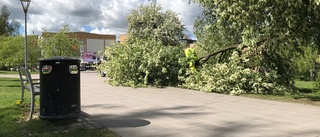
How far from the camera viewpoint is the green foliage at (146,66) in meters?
13.9

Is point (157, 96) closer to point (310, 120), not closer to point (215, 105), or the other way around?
point (215, 105)

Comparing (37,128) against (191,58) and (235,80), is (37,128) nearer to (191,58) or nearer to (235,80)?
(235,80)

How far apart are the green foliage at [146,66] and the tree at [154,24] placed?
84.1ft

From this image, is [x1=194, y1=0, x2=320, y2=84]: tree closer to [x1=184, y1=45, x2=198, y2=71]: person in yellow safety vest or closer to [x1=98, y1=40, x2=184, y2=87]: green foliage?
[x1=184, y1=45, x2=198, y2=71]: person in yellow safety vest

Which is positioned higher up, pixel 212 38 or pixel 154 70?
pixel 212 38

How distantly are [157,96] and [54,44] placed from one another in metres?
20.7

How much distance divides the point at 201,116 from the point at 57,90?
2904mm

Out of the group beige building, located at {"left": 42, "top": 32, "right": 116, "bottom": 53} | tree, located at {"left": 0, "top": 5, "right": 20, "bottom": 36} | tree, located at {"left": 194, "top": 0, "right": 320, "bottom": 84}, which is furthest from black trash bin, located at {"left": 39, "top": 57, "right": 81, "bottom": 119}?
beige building, located at {"left": 42, "top": 32, "right": 116, "bottom": 53}

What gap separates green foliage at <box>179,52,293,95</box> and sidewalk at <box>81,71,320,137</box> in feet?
5.65

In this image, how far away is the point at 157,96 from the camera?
10547mm

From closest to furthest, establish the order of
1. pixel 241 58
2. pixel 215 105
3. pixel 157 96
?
pixel 215 105, pixel 157 96, pixel 241 58

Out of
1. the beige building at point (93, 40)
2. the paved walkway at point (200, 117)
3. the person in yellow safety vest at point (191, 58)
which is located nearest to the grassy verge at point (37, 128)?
the paved walkway at point (200, 117)

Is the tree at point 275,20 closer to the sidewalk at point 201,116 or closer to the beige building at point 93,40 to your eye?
the sidewalk at point 201,116

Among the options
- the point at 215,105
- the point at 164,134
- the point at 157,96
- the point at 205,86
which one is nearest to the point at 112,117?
the point at 164,134
